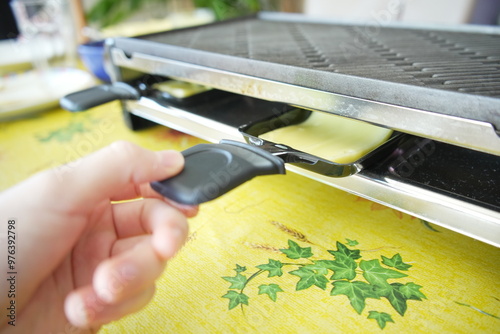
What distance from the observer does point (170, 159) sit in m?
0.29

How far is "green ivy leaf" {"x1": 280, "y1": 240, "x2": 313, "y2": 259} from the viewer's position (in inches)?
15.7

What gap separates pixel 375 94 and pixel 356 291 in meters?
0.19

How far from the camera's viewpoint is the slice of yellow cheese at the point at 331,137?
0.44 m

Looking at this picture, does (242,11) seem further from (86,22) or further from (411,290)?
(411,290)

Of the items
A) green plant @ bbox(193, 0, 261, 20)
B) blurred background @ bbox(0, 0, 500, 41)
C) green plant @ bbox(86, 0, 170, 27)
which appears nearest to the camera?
blurred background @ bbox(0, 0, 500, 41)

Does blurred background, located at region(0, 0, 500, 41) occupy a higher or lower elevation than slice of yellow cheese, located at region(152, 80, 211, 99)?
higher

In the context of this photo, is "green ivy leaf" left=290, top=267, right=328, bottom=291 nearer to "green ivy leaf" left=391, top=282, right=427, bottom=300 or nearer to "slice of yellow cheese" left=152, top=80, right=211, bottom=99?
"green ivy leaf" left=391, top=282, right=427, bottom=300

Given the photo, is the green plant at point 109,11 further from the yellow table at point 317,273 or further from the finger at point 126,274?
the finger at point 126,274

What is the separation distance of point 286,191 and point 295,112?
0.12m

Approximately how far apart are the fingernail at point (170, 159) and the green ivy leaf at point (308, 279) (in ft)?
0.57

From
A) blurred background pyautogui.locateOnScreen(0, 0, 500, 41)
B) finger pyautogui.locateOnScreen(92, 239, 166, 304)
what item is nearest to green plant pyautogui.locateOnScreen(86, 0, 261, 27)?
blurred background pyautogui.locateOnScreen(0, 0, 500, 41)

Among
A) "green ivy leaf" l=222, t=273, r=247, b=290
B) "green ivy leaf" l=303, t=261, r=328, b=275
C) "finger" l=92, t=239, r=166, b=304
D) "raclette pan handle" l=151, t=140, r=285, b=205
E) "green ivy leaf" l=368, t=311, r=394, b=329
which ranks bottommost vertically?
"green ivy leaf" l=222, t=273, r=247, b=290

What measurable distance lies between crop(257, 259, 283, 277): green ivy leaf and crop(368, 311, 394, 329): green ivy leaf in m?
0.09

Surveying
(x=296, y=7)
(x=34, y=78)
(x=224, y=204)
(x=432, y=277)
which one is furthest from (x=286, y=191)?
(x=296, y=7)
